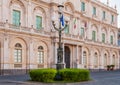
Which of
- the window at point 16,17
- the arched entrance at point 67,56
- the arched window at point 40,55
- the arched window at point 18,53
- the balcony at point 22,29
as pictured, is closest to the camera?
the balcony at point 22,29

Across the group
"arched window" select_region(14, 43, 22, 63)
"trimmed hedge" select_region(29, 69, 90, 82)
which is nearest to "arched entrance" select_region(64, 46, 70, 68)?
"arched window" select_region(14, 43, 22, 63)

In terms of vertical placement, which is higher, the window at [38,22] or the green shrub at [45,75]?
the window at [38,22]

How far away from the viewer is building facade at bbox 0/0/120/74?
38.5 metres

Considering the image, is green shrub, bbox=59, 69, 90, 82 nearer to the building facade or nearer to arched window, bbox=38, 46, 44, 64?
the building facade

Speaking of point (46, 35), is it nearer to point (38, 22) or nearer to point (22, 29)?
point (38, 22)

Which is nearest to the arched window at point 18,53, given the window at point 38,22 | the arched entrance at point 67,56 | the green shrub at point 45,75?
the window at point 38,22

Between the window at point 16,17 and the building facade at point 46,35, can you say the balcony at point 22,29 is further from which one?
the window at point 16,17

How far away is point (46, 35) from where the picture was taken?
148ft

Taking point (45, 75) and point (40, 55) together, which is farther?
point (40, 55)

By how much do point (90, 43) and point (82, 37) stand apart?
548 centimetres

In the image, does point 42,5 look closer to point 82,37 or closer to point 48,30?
point 48,30

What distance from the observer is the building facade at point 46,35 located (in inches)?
1515

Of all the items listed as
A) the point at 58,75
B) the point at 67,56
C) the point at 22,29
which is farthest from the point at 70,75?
the point at 67,56

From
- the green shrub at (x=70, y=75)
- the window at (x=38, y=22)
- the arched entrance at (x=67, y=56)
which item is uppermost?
the window at (x=38, y=22)
